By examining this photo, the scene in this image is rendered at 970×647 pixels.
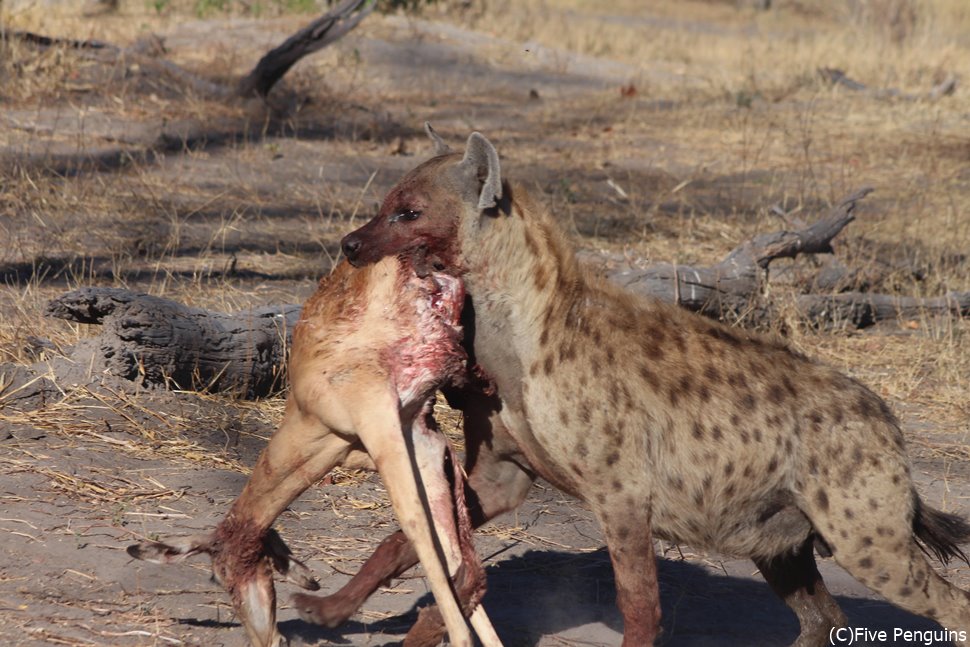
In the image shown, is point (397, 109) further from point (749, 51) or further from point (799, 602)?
point (799, 602)

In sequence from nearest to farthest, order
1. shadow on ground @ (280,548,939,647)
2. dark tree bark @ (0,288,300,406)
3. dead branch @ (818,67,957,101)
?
shadow on ground @ (280,548,939,647)
dark tree bark @ (0,288,300,406)
dead branch @ (818,67,957,101)

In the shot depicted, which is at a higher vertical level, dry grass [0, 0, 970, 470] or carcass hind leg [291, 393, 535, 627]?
carcass hind leg [291, 393, 535, 627]

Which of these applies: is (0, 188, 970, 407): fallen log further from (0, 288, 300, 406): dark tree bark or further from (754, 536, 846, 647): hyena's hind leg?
(754, 536, 846, 647): hyena's hind leg

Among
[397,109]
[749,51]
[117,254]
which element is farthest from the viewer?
[749,51]

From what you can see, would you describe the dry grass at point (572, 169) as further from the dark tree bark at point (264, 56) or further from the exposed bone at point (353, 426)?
the exposed bone at point (353, 426)

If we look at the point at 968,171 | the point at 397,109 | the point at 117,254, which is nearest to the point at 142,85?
the point at 397,109

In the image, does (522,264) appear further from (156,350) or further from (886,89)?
(886,89)

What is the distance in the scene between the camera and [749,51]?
1650cm

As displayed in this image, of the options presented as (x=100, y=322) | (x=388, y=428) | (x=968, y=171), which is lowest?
(x=968, y=171)

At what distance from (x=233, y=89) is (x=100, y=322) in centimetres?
639

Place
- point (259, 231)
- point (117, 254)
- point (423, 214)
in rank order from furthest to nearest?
point (259, 231)
point (117, 254)
point (423, 214)

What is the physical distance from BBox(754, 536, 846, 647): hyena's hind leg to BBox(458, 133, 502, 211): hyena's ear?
5.29 feet

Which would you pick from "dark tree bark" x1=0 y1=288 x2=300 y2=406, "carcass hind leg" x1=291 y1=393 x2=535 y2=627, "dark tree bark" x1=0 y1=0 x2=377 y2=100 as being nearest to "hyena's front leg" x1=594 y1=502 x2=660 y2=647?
"carcass hind leg" x1=291 y1=393 x2=535 y2=627

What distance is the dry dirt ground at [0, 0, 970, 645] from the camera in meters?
4.45
